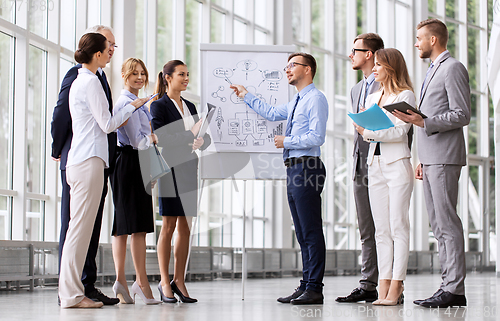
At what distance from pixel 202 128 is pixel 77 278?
130 cm

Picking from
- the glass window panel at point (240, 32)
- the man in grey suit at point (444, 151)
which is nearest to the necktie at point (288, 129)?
the man in grey suit at point (444, 151)

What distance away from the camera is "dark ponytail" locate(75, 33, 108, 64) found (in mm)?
3361

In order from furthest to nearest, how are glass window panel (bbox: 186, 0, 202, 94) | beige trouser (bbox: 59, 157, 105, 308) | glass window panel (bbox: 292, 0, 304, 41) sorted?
1. glass window panel (bbox: 292, 0, 304, 41)
2. glass window panel (bbox: 186, 0, 202, 94)
3. beige trouser (bbox: 59, 157, 105, 308)

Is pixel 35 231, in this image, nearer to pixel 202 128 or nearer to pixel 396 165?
pixel 202 128

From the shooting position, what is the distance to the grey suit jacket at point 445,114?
3.32 meters

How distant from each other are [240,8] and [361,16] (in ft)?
12.2

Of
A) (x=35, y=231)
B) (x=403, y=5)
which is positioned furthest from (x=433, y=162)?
(x=403, y=5)

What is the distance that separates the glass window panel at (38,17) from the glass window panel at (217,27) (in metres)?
3.37

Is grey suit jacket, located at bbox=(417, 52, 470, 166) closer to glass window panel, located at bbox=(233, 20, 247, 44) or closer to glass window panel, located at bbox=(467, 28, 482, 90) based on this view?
glass window panel, located at bbox=(233, 20, 247, 44)

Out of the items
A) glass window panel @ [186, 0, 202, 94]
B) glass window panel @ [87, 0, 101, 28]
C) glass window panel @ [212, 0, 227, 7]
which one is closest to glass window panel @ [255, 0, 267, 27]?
glass window panel @ [212, 0, 227, 7]

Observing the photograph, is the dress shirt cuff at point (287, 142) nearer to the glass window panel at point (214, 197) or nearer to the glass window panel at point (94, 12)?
the glass window panel at point (94, 12)

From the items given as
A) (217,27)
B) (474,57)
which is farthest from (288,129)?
(474,57)

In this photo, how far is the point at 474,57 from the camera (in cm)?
1445

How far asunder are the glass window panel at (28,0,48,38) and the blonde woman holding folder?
3983 millimetres
